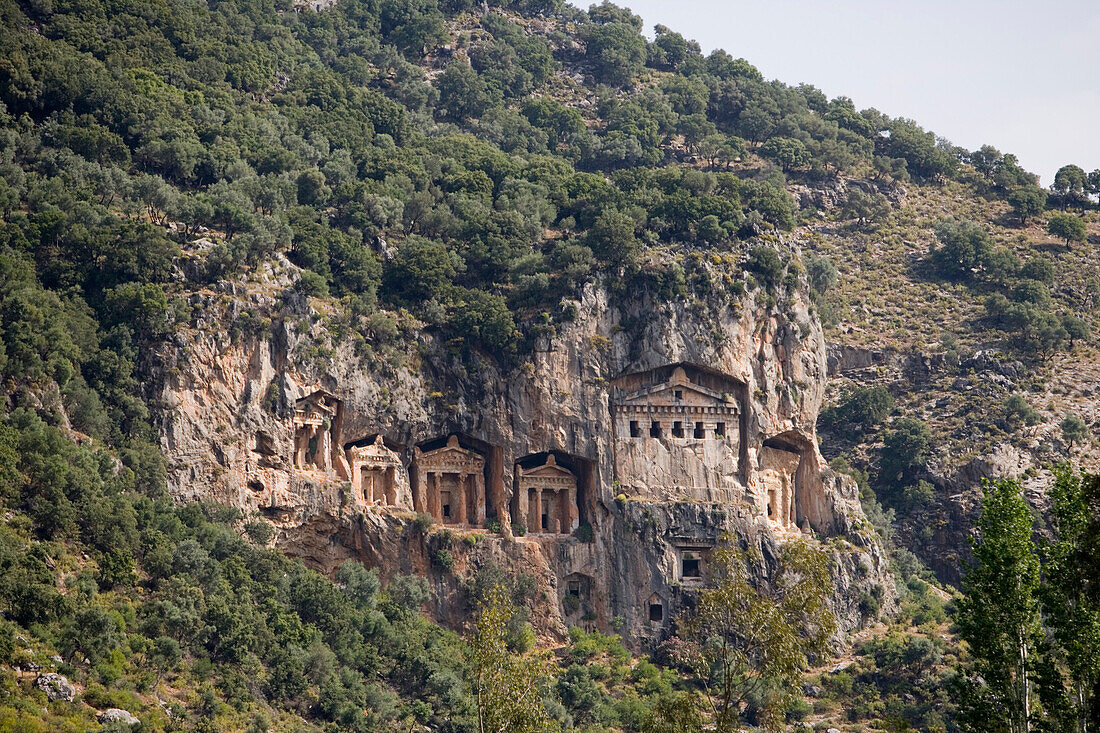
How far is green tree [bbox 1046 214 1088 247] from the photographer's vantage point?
12375 centimetres

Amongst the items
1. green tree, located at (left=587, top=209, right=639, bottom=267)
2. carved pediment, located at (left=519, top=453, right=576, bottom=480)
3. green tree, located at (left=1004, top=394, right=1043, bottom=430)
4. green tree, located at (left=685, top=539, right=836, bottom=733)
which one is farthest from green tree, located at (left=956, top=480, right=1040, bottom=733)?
green tree, located at (left=1004, top=394, right=1043, bottom=430)

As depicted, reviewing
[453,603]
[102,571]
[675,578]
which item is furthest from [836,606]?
[102,571]

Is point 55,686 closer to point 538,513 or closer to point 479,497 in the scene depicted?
point 479,497

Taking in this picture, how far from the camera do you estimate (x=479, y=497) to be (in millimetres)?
91062

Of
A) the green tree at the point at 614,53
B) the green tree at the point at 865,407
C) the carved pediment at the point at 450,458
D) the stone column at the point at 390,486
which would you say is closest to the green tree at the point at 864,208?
the green tree at the point at 865,407

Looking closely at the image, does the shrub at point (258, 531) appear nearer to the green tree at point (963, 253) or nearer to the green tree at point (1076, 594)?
the green tree at point (1076, 594)

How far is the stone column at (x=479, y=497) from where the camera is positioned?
90812 millimetres

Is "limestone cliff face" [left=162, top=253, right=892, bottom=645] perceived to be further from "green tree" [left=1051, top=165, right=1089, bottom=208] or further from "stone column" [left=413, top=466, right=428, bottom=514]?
"green tree" [left=1051, top=165, right=1089, bottom=208]

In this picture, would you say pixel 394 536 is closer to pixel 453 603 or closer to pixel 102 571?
pixel 453 603

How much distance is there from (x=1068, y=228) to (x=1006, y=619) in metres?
80.7

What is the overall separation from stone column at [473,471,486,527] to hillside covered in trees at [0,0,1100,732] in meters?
4.26

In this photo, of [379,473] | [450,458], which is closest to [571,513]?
[450,458]

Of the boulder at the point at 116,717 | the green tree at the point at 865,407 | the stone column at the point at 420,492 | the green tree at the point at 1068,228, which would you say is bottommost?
the boulder at the point at 116,717

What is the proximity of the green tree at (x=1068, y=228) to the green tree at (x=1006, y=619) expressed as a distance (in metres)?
79.3
